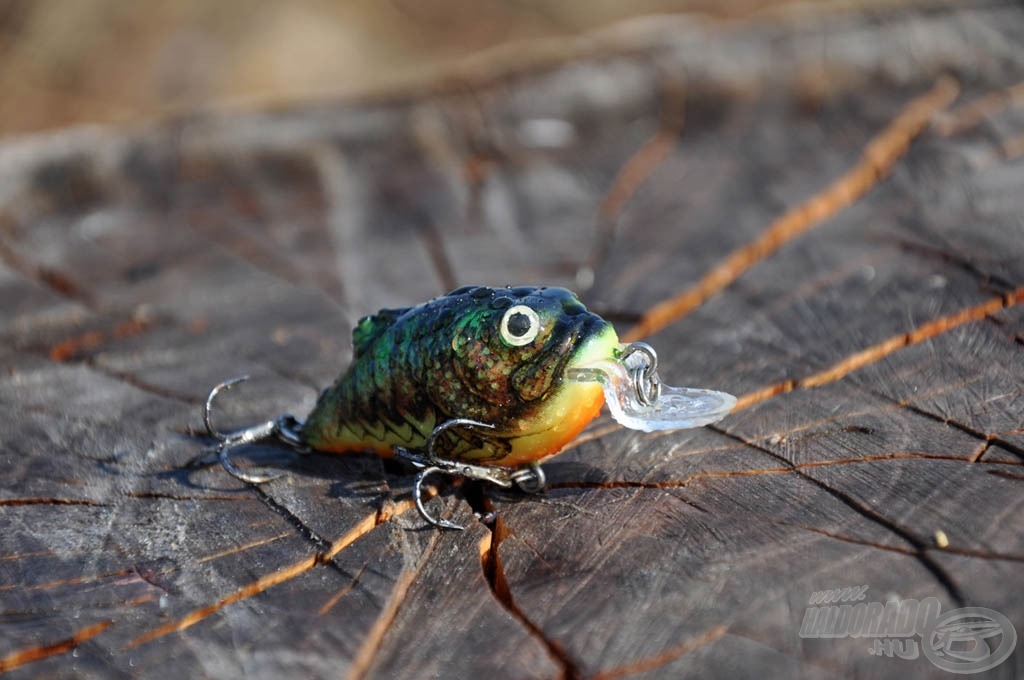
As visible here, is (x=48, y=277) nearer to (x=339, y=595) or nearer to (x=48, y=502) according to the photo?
(x=48, y=502)

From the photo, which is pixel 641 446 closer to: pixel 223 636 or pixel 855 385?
pixel 855 385

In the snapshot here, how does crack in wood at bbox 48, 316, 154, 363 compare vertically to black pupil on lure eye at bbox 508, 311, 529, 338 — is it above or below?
below

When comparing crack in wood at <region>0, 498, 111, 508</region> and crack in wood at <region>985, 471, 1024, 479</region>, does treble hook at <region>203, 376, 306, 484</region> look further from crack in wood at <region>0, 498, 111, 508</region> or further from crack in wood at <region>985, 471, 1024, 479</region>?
crack in wood at <region>985, 471, 1024, 479</region>

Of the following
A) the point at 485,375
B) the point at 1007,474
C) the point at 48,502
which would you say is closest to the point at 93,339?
the point at 48,502

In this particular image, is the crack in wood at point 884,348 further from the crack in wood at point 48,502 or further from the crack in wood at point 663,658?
the crack in wood at point 48,502

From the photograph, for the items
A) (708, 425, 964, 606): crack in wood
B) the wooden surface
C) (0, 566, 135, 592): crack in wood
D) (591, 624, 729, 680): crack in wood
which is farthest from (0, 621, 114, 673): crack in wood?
(708, 425, 964, 606): crack in wood

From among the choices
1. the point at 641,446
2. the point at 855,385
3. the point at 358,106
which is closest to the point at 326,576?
the point at 641,446
